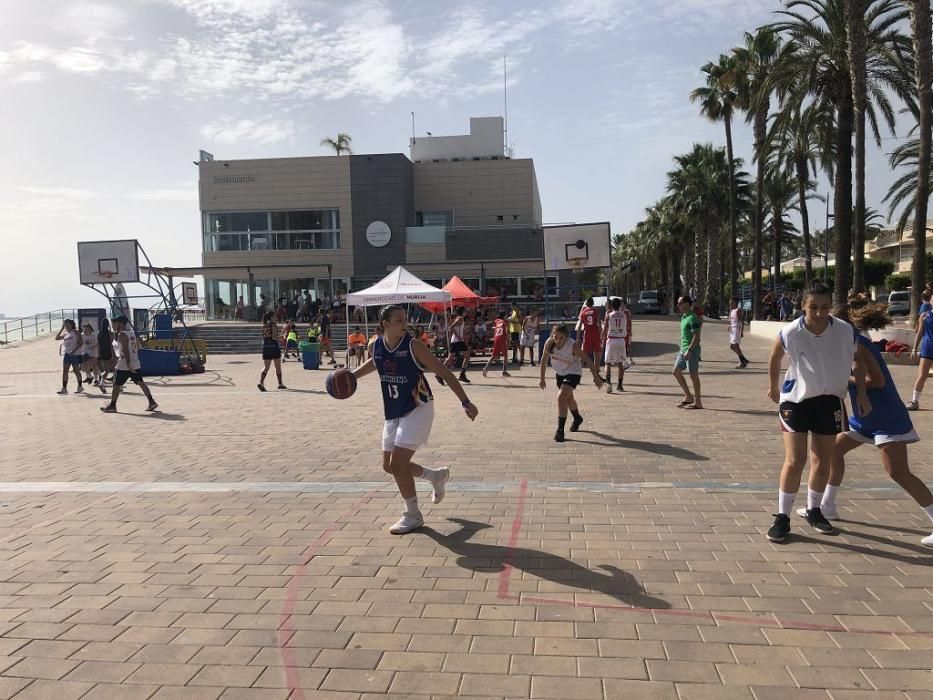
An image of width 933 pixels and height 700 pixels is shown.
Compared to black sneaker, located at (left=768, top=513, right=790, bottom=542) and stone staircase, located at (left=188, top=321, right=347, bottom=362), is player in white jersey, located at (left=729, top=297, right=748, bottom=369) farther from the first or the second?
stone staircase, located at (left=188, top=321, right=347, bottom=362)

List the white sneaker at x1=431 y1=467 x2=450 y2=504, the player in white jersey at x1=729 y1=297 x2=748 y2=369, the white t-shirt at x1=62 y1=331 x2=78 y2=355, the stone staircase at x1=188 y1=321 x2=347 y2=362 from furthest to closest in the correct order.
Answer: the stone staircase at x1=188 y1=321 x2=347 y2=362, the player in white jersey at x1=729 y1=297 x2=748 y2=369, the white t-shirt at x1=62 y1=331 x2=78 y2=355, the white sneaker at x1=431 y1=467 x2=450 y2=504

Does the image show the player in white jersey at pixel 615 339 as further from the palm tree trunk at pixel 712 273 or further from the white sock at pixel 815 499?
the palm tree trunk at pixel 712 273

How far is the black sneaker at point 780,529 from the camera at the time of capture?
4.54 m

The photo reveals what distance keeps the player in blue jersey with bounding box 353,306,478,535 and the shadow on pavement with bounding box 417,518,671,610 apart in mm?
346

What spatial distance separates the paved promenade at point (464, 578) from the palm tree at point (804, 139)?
17.4 m

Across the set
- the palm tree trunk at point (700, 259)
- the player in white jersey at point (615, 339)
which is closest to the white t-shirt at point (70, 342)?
the player in white jersey at point (615, 339)

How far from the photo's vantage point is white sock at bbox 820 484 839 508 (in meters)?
4.95

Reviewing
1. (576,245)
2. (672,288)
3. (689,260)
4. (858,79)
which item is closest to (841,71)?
(858,79)

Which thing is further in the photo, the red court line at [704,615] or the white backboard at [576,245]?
the white backboard at [576,245]

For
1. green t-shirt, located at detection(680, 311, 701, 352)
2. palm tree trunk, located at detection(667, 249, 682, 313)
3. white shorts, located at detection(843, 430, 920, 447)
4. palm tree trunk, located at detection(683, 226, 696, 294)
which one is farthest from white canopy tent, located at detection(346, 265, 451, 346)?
palm tree trunk, located at detection(667, 249, 682, 313)

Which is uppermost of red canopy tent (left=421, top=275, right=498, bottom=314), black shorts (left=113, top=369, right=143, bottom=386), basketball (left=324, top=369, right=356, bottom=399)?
red canopy tent (left=421, top=275, right=498, bottom=314)

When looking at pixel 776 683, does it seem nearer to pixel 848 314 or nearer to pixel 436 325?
pixel 848 314

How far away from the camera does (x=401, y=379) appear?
500 cm

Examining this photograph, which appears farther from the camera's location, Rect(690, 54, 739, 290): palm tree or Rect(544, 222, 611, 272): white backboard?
Rect(690, 54, 739, 290): palm tree
